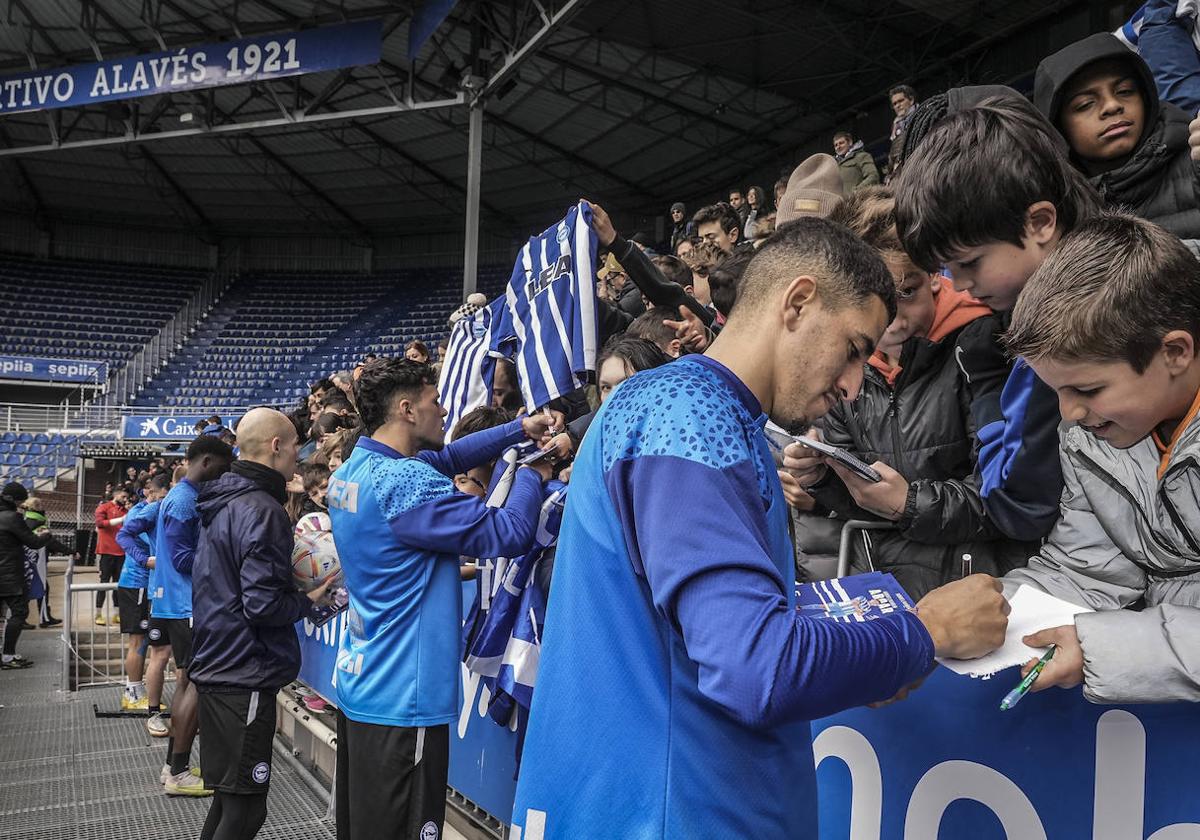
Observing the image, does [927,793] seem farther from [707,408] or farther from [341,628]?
[341,628]

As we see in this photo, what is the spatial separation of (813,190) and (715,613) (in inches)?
87.6

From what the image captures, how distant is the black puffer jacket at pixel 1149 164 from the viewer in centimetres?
204

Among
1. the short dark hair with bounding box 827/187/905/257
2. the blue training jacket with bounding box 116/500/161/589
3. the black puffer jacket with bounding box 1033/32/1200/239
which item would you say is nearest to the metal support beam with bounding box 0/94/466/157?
the blue training jacket with bounding box 116/500/161/589

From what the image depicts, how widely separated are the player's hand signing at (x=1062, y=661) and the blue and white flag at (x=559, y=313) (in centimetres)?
252

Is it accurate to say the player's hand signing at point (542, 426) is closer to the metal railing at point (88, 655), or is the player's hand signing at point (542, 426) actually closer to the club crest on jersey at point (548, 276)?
the club crest on jersey at point (548, 276)

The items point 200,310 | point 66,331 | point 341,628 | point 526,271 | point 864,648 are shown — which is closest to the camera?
point 864,648

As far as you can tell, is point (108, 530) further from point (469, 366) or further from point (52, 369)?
point (52, 369)

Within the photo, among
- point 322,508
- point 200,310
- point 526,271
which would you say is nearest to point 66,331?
point 200,310

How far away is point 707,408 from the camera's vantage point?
131 cm

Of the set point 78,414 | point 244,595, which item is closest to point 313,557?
point 244,595

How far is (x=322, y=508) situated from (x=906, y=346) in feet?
15.9

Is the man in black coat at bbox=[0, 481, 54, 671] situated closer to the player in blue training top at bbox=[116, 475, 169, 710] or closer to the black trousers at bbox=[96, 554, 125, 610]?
the player in blue training top at bbox=[116, 475, 169, 710]

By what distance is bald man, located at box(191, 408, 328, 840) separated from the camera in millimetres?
3723

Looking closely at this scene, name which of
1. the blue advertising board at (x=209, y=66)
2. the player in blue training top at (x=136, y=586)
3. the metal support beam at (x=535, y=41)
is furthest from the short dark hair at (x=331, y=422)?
the blue advertising board at (x=209, y=66)
